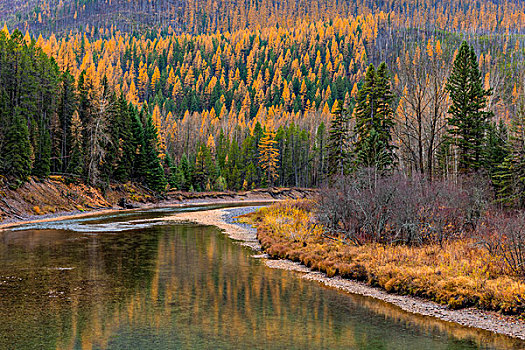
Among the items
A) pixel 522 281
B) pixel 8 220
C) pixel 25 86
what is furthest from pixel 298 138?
pixel 522 281

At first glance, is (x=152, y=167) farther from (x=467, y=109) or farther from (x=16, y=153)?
(x=467, y=109)

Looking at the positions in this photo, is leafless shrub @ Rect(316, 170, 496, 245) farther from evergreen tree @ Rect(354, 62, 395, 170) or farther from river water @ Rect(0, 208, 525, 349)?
evergreen tree @ Rect(354, 62, 395, 170)

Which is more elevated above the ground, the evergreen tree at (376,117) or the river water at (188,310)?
the evergreen tree at (376,117)

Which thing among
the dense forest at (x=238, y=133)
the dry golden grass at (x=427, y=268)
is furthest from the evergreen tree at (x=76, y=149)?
the dry golden grass at (x=427, y=268)

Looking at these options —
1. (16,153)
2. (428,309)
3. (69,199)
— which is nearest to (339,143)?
(69,199)

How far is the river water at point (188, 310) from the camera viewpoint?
36.6ft

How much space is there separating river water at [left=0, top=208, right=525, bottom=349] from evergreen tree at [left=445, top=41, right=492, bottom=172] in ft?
72.2

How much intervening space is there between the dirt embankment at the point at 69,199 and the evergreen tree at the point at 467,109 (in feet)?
131

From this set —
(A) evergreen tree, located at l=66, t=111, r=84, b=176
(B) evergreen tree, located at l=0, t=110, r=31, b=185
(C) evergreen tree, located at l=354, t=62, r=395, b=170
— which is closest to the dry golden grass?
(C) evergreen tree, located at l=354, t=62, r=395, b=170

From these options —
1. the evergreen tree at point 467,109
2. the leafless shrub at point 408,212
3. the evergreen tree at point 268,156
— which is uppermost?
the evergreen tree at point 467,109

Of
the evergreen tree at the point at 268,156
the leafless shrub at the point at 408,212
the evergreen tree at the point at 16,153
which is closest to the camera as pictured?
the leafless shrub at the point at 408,212

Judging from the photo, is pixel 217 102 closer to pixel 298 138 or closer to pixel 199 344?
pixel 298 138

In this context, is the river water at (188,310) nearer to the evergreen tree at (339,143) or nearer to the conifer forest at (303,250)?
the conifer forest at (303,250)

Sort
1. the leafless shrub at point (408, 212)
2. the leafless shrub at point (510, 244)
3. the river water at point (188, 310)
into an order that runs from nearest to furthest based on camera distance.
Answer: the river water at point (188, 310) → the leafless shrub at point (510, 244) → the leafless shrub at point (408, 212)
